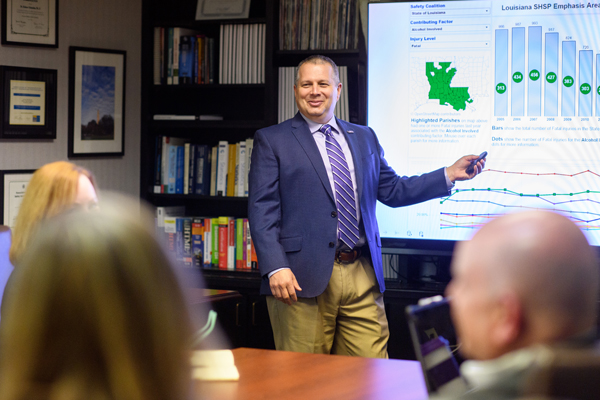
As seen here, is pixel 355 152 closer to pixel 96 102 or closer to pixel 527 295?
pixel 96 102

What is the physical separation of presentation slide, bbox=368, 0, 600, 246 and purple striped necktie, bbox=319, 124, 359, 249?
0.64 metres

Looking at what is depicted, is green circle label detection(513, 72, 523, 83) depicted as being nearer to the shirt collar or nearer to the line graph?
the line graph

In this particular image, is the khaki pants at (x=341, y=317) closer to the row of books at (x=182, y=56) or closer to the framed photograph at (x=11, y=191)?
the framed photograph at (x=11, y=191)

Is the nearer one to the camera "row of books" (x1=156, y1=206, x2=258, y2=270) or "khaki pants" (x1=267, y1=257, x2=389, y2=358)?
"khaki pants" (x1=267, y1=257, x2=389, y2=358)

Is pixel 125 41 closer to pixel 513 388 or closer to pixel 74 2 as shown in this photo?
pixel 74 2

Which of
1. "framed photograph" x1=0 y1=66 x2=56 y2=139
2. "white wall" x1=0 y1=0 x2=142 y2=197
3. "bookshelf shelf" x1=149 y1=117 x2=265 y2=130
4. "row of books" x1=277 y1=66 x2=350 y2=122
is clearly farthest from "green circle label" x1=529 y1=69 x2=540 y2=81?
"framed photograph" x1=0 y1=66 x2=56 y2=139

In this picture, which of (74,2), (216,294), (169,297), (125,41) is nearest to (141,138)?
(125,41)

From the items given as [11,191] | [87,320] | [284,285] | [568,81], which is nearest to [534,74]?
[568,81]

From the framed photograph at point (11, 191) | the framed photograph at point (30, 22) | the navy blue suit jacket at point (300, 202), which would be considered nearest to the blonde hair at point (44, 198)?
the navy blue suit jacket at point (300, 202)

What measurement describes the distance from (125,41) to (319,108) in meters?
1.66

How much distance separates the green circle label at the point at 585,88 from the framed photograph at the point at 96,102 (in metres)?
2.52

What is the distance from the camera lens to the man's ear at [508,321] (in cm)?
66

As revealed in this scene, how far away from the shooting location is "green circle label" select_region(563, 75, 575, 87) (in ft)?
10.3

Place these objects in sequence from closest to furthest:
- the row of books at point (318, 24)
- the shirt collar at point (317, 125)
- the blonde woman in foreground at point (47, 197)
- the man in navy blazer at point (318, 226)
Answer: the blonde woman in foreground at point (47, 197) < the man in navy blazer at point (318, 226) < the shirt collar at point (317, 125) < the row of books at point (318, 24)
